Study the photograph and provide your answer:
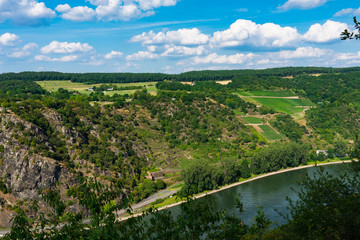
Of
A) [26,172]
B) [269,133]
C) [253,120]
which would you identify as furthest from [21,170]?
[253,120]

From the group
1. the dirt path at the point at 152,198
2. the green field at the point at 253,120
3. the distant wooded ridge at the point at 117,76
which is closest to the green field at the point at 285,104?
the green field at the point at 253,120

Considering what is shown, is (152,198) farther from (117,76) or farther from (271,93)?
(117,76)

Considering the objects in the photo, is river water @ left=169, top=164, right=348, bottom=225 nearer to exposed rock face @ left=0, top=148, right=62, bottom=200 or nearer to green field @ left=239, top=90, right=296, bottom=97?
exposed rock face @ left=0, top=148, right=62, bottom=200

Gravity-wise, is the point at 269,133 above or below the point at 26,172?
below

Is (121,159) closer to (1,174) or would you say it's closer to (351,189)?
(1,174)

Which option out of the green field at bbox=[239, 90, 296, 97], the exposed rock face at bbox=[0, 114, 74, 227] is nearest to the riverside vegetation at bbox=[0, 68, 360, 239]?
the exposed rock face at bbox=[0, 114, 74, 227]

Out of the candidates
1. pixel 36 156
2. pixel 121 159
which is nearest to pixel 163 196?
pixel 121 159
